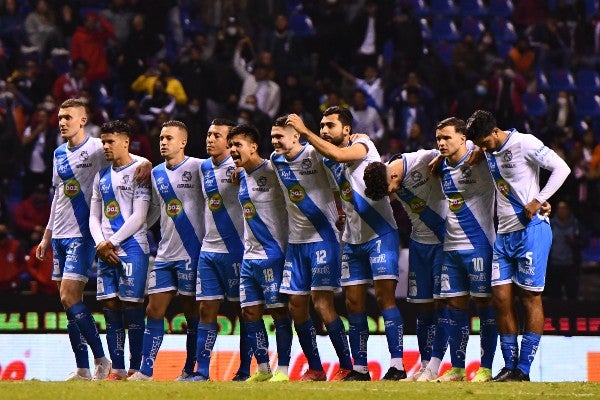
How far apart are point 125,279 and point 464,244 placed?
343cm

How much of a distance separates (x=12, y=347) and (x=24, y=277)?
288cm

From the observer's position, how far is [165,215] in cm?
1352

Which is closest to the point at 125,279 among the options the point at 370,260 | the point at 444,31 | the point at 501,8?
the point at 370,260

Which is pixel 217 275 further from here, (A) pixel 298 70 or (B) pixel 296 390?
(A) pixel 298 70

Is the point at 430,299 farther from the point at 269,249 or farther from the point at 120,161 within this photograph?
the point at 120,161

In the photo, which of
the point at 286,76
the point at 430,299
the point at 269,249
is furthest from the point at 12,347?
the point at 286,76

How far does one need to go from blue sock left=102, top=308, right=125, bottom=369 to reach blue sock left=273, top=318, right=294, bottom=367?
5.30 ft

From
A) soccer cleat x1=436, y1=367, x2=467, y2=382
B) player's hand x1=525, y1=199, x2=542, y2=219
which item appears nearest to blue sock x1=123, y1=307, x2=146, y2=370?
soccer cleat x1=436, y1=367, x2=467, y2=382

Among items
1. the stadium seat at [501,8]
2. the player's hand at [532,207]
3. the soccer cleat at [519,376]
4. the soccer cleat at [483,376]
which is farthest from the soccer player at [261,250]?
the stadium seat at [501,8]

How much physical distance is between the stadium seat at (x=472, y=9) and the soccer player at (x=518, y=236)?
1291 centimetres

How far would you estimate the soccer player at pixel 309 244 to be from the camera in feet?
41.9

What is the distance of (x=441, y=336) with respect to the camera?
12.8m

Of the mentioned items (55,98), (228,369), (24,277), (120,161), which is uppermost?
(55,98)

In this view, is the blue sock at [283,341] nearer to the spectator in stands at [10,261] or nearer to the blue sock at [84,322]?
the blue sock at [84,322]
